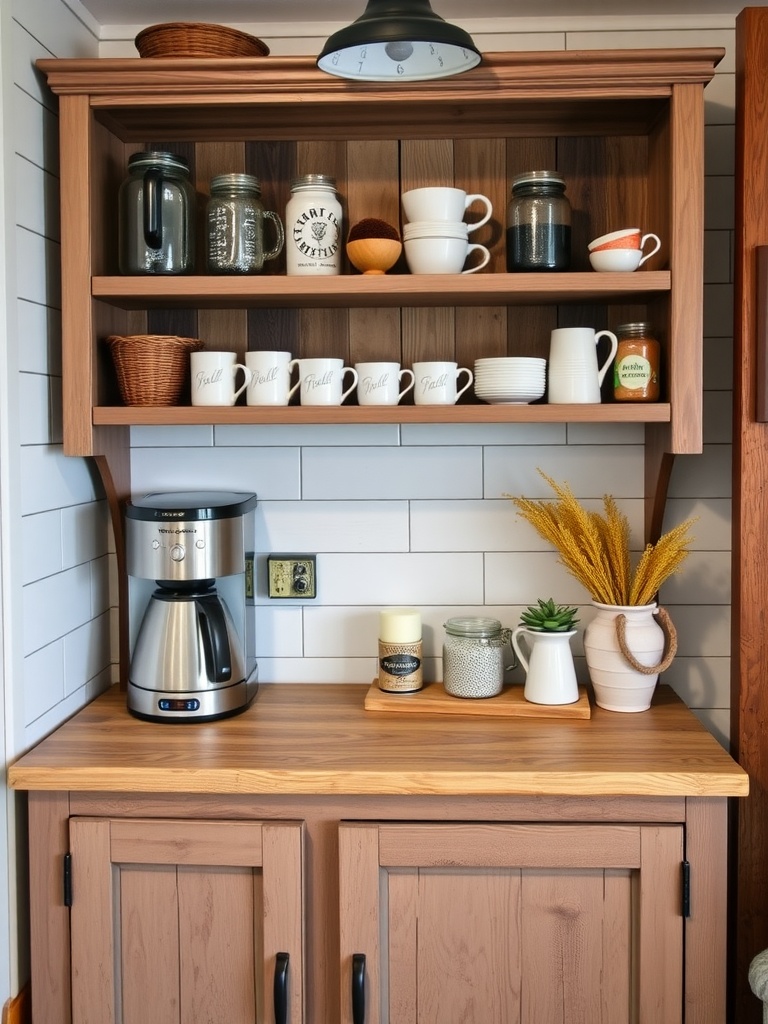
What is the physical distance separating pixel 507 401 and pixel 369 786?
726 mm

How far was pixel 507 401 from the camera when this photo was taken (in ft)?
6.01

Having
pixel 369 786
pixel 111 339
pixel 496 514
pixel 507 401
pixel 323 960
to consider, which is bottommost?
pixel 323 960

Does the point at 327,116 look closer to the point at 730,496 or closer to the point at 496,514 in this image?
the point at 496,514

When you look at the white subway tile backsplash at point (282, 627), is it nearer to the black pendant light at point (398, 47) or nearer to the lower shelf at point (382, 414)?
the lower shelf at point (382, 414)

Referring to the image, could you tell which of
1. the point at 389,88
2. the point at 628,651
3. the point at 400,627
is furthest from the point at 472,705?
the point at 389,88

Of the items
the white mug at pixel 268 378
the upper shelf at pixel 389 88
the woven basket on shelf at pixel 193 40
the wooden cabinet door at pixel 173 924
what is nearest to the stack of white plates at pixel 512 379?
the white mug at pixel 268 378

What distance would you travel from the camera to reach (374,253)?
1819 mm

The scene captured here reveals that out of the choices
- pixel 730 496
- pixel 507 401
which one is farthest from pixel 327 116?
pixel 730 496

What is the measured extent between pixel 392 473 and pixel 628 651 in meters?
0.60

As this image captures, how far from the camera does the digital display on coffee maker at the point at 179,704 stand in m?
1.85

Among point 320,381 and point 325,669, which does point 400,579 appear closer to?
point 325,669

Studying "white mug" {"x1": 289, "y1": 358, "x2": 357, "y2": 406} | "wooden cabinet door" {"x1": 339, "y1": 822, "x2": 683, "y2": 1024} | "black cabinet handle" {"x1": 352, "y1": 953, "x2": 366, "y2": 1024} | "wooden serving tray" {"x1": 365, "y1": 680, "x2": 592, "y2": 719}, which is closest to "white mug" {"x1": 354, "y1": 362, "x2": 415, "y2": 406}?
"white mug" {"x1": 289, "y1": 358, "x2": 357, "y2": 406}

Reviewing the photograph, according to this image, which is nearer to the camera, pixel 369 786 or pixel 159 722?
pixel 369 786

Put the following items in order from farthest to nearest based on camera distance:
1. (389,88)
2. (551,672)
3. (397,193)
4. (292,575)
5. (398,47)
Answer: (292,575), (397,193), (551,672), (389,88), (398,47)
